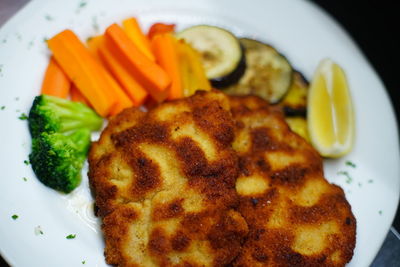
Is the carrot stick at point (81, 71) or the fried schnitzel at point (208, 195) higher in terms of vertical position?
the carrot stick at point (81, 71)

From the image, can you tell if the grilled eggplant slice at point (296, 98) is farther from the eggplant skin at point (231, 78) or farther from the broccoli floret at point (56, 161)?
the broccoli floret at point (56, 161)

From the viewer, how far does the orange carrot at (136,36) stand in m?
3.71

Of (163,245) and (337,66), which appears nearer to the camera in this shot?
(163,245)

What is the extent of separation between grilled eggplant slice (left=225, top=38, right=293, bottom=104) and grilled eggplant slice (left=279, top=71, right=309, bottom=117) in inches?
2.6

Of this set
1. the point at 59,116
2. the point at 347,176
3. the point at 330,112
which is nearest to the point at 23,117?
the point at 59,116

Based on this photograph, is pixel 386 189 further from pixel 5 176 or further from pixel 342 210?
pixel 5 176

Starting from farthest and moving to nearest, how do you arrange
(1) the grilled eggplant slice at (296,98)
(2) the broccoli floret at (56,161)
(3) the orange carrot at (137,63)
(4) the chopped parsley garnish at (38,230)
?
(1) the grilled eggplant slice at (296,98) < (3) the orange carrot at (137,63) < (2) the broccoli floret at (56,161) < (4) the chopped parsley garnish at (38,230)

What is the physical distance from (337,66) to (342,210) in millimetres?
1486

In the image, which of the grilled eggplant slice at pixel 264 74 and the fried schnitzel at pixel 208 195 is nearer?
the fried schnitzel at pixel 208 195

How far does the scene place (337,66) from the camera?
3938mm

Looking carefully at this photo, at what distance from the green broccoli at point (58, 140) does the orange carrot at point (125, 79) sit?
43cm

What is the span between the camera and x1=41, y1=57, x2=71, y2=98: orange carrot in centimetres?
335

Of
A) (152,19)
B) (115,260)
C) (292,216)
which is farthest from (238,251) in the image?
(152,19)

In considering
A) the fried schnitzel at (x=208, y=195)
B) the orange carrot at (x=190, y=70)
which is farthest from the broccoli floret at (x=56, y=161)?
the orange carrot at (x=190, y=70)
